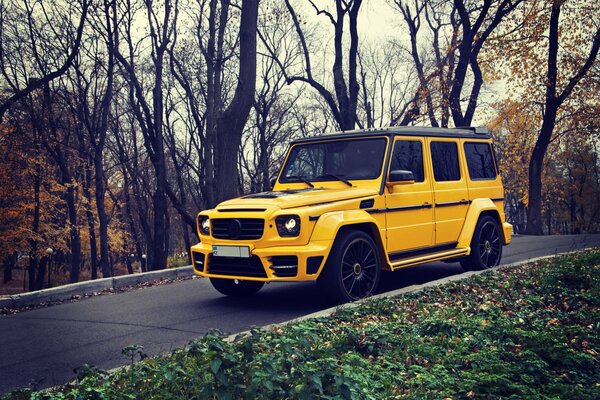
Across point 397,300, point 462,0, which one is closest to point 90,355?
point 397,300

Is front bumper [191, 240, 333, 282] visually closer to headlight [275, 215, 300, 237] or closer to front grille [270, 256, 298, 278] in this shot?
front grille [270, 256, 298, 278]

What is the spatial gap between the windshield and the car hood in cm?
46

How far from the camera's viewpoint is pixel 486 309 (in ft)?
19.4

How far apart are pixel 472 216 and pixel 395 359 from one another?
17.1ft

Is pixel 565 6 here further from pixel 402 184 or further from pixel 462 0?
pixel 402 184

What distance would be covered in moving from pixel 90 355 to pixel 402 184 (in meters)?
4.37

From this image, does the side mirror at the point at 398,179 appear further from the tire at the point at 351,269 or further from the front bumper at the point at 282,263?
the front bumper at the point at 282,263

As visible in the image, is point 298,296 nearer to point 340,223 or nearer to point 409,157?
point 340,223

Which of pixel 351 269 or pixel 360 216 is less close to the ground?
pixel 360 216

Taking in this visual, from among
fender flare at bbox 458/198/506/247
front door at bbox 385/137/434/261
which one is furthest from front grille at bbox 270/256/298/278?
fender flare at bbox 458/198/506/247

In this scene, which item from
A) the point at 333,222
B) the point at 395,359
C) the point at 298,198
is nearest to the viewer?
the point at 395,359

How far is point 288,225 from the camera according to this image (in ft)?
22.2

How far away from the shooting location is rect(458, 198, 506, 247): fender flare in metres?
9.02

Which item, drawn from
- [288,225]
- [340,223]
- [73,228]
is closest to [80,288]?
[288,225]
